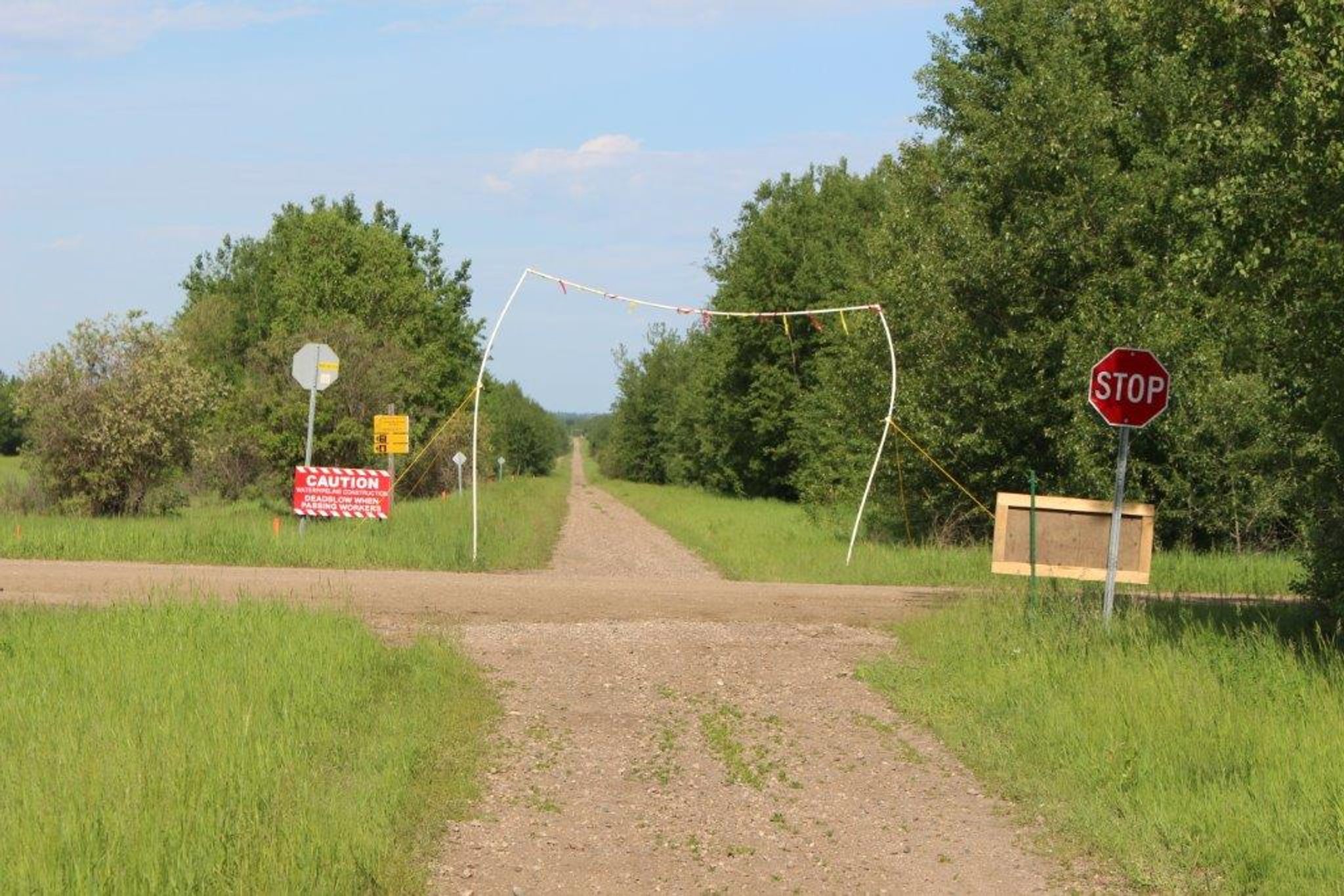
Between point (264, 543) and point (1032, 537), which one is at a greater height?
→ point (1032, 537)

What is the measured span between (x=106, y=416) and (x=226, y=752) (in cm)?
2463

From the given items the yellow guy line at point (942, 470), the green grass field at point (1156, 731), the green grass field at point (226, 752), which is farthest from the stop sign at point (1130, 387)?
the yellow guy line at point (942, 470)

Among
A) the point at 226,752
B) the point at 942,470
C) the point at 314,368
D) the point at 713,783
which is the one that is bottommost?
the point at 713,783

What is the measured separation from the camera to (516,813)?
8.49 meters

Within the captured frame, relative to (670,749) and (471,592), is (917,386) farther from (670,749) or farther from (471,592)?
(670,749)

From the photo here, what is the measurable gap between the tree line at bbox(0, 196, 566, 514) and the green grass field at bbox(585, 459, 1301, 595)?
29.1 ft

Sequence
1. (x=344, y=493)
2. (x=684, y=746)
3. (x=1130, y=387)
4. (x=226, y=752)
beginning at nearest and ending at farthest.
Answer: (x=226, y=752) → (x=684, y=746) → (x=1130, y=387) → (x=344, y=493)

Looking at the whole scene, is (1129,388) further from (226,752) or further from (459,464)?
(459,464)

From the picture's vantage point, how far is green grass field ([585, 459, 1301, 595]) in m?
21.1

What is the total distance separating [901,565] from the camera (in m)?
23.4

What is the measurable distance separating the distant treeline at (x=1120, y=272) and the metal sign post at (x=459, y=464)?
9.27 metres

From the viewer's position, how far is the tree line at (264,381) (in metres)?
31.5

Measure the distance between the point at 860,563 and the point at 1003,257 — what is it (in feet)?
21.8

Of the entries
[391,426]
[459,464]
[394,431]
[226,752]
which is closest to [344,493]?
[391,426]
